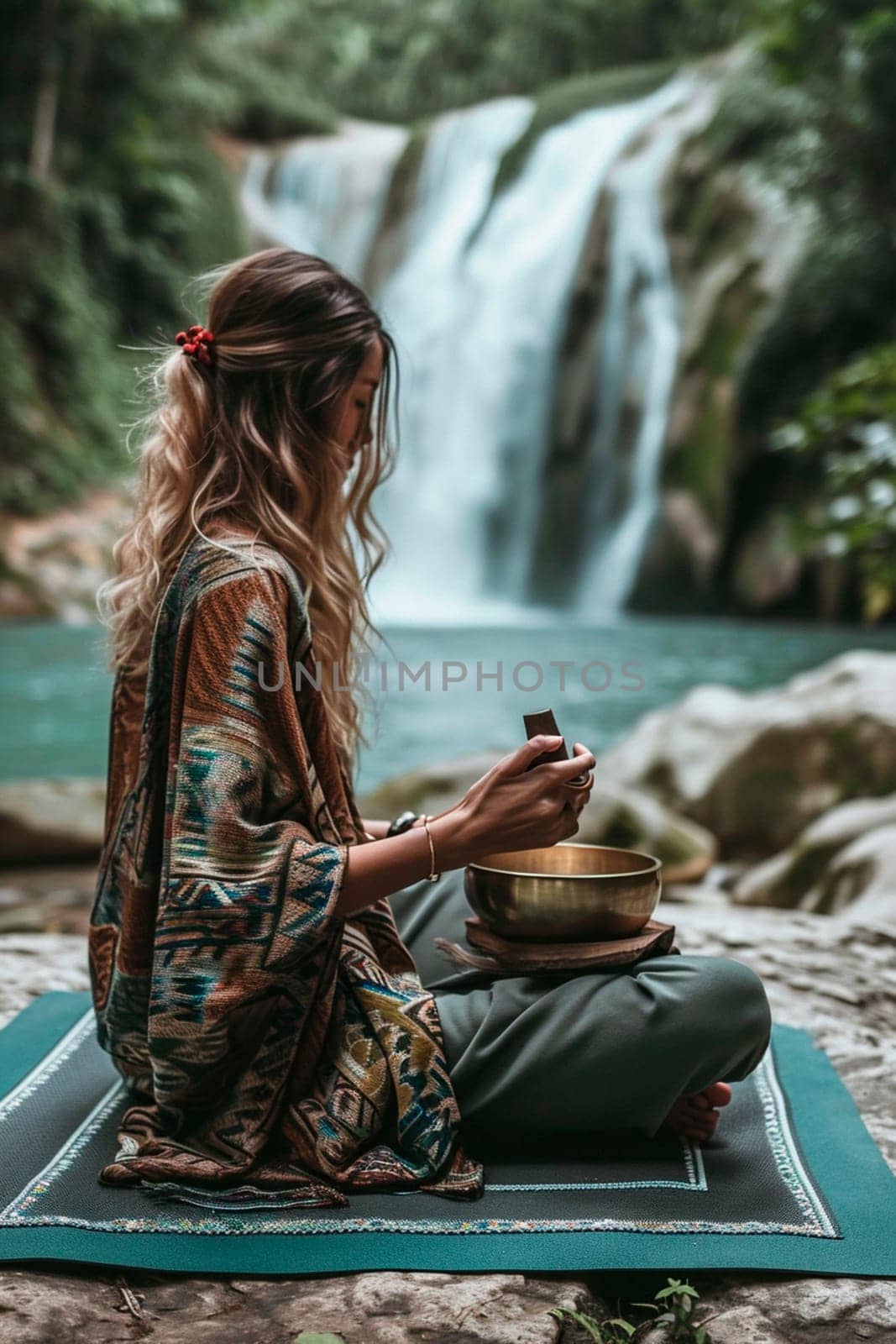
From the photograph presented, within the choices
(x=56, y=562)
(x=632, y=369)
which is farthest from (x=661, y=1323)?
(x=632, y=369)

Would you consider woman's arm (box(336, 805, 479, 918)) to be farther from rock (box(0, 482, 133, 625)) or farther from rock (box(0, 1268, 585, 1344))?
rock (box(0, 482, 133, 625))

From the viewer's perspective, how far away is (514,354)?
1152cm

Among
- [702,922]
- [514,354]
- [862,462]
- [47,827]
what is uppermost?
[514,354]

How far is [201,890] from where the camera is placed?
1394 mm

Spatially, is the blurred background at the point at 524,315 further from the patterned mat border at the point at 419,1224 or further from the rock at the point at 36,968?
the patterned mat border at the point at 419,1224

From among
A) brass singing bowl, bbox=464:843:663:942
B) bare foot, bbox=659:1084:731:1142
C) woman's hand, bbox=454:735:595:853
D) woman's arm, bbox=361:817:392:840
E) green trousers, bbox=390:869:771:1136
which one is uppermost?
woman's hand, bbox=454:735:595:853

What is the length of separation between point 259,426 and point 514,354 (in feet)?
33.9

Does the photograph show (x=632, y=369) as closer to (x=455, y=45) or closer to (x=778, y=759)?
(x=778, y=759)

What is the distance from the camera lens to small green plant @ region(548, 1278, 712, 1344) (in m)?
1.25

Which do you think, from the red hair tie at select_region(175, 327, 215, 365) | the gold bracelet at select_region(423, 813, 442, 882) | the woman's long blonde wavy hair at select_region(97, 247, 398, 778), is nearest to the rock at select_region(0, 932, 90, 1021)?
the woman's long blonde wavy hair at select_region(97, 247, 398, 778)

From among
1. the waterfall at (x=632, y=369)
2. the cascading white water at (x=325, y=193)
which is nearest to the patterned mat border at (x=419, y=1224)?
the waterfall at (x=632, y=369)

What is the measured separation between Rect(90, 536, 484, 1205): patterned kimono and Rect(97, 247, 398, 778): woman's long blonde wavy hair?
0.10 metres

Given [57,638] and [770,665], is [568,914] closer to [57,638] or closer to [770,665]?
[770,665]

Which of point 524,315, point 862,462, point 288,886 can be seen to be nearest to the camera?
point 288,886
